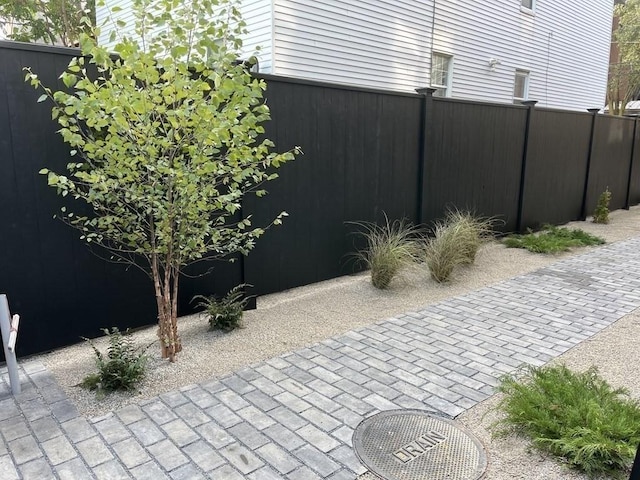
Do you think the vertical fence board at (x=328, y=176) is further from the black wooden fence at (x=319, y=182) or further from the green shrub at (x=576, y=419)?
the green shrub at (x=576, y=419)

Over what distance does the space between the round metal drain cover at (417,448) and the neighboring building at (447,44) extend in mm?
4644

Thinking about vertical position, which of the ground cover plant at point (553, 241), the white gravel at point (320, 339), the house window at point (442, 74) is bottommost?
the white gravel at point (320, 339)

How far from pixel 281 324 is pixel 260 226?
1.00 metres

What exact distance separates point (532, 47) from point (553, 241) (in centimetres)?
756

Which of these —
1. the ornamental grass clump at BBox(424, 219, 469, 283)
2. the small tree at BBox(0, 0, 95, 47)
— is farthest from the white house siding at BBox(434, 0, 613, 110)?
the small tree at BBox(0, 0, 95, 47)

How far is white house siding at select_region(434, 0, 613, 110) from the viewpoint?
10.5 metres

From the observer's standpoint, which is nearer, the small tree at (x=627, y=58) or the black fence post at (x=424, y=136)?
the black fence post at (x=424, y=136)

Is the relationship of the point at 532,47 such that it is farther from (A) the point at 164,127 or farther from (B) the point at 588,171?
(A) the point at 164,127

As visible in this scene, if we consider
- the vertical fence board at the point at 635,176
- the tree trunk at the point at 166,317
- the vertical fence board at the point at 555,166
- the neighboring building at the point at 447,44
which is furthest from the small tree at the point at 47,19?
the vertical fence board at the point at 635,176

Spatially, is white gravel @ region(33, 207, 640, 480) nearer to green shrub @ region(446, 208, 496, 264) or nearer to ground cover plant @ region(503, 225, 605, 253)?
green shrub @ region(446, 208, 496, 264)

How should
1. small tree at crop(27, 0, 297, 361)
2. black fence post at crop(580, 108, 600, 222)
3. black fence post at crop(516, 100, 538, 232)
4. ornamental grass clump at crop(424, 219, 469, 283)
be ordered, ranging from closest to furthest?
small tree at crop(27, 0, 297, 361)
ornamental grass clump at crop(424, 219, 469, 283)
black fence post at crop(516, 100, 538, 232)
black fence post at crop(580, 108, 600, 222)

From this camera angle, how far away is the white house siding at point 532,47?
34.5 feet

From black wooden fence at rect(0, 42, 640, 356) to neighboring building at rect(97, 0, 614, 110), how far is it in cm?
178

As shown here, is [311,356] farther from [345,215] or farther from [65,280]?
[345,215]
